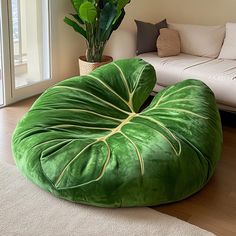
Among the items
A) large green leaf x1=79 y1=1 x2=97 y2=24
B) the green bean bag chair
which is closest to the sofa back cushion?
large green leaf x1=79 y1=1 x2=97 y2=24

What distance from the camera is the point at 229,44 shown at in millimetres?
3707

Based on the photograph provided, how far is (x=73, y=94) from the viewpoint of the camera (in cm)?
256

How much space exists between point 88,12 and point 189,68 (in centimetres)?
103

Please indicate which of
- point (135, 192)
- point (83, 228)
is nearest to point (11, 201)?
point (83, 228)

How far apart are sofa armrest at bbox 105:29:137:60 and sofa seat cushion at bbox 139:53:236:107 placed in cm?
14

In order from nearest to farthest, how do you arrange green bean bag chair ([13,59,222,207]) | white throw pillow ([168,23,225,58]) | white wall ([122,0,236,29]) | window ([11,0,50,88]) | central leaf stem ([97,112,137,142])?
green bean bag chair ([13,59,222,207]) → central leaf stem ([97,112,137,142]) → window ([11,0,50,88]) → white throw pillow ([168,23,225,58]) → white wall ([122,0,236,29])

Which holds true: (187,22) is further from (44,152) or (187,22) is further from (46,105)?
(44,152)

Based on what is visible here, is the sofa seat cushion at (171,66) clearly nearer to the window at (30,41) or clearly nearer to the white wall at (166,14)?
the white wall at (166,14)

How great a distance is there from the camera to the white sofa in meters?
3.06

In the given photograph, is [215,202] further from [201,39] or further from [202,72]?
[201,39]

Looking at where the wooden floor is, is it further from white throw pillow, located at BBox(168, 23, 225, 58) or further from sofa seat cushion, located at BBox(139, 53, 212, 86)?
white throw pillow, located at BBox(168, 23, 225, 58)

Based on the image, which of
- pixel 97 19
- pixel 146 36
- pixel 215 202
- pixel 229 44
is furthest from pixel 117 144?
pixel 229 44

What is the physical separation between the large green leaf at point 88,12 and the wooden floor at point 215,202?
131cm

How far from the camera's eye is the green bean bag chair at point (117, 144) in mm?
1907
